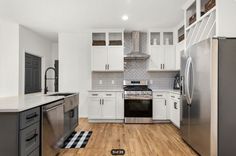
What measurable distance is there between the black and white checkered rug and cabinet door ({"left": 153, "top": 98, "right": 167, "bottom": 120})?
1938 millimetres

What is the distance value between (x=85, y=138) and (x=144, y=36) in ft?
11.8

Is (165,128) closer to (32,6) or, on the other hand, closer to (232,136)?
(232,136)

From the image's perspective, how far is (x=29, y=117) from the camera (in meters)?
1.94

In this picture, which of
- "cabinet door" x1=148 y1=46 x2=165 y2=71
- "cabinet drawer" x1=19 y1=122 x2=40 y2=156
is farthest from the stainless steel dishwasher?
"cabinet door" x1=148 y1=46 x2=165 y2=71

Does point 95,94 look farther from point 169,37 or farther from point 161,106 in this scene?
point 169,37

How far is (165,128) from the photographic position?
15.4 ft

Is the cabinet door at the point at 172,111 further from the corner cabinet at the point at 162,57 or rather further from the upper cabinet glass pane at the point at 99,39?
the upper cabinet glass pane at the point at 99,39

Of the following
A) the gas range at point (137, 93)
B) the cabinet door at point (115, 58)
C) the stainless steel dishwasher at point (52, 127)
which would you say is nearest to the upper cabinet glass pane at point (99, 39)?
the cabinet door at point (115, 58)

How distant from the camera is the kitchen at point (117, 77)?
2.44m

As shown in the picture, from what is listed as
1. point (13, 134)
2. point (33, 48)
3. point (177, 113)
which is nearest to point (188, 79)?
point (177, 113)

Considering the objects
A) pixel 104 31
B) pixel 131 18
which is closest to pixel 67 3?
pixel 131 18

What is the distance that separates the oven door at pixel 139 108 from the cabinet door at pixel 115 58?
1027 millimetres

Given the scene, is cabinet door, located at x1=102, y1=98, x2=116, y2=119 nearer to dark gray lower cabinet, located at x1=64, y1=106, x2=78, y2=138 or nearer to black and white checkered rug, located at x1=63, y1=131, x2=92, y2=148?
black and white checkered rug, located at x1=63, y1=131, x2=92, y2=148

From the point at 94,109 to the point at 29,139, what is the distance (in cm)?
331
